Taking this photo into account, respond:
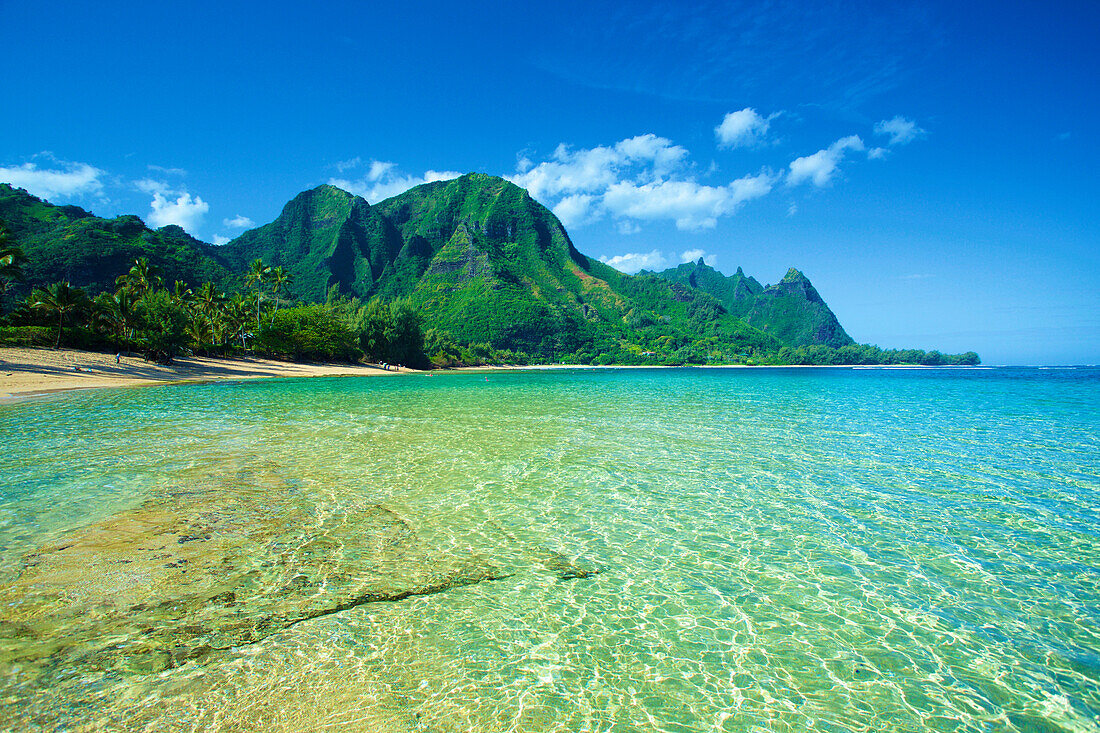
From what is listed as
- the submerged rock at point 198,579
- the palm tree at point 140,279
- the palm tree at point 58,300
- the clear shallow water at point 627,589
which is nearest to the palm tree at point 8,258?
the palm tree at point 58,300

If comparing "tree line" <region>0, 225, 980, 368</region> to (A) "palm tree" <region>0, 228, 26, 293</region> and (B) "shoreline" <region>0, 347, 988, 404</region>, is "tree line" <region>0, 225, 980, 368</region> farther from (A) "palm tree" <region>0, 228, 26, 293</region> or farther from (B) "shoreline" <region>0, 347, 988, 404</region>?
(B) "shoreline" <region>0, 347, 988, 404</region>

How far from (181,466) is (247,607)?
9.17 metres

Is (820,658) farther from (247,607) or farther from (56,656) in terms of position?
(56,656)

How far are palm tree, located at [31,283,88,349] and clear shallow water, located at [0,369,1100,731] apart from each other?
137 feet

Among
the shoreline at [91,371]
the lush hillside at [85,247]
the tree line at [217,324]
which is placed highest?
the lush hillside at [85,247]

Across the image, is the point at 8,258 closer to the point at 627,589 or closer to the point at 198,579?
the point at 198,579

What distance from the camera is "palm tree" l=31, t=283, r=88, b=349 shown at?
1740 inches

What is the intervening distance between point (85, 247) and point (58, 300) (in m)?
76.1

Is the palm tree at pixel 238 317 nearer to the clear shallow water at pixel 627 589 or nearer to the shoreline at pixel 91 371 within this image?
the shoreline at pixel 91 371

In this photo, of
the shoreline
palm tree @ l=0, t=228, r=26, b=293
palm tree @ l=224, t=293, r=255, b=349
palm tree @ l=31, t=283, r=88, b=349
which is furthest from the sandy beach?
palm tree @ l=224, t=293, r=255, b=349

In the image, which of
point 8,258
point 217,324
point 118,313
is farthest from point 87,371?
point 217,324

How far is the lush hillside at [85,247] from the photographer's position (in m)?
94.8

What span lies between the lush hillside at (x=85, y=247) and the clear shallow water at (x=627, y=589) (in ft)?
374

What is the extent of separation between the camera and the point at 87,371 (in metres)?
41.5
